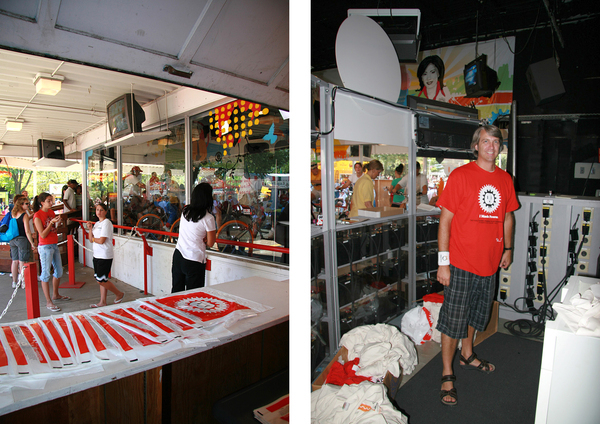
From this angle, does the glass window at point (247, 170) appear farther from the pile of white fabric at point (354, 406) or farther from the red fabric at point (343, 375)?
the pile of white fabric at point (354, 406)

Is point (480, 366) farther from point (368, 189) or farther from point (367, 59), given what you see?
A: point (367, 59)

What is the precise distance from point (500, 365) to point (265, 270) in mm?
2226

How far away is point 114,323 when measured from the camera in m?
1.36

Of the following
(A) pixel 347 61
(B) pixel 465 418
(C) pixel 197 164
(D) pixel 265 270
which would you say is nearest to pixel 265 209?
(D) pixel 265 270

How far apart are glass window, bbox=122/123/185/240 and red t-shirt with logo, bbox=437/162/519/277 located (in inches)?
152

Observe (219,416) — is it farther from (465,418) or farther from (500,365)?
(500,365)

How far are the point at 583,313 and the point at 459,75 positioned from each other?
14.2 ft

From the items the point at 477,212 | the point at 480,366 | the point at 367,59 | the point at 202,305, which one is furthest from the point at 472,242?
the point at 202,305

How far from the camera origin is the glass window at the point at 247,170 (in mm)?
3488

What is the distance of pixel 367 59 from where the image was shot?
1.94 meters

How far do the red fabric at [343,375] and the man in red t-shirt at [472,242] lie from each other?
0.44 metres

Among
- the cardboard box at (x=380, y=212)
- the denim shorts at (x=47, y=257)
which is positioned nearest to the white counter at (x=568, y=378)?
the cardboard box at (x=380, y=212)

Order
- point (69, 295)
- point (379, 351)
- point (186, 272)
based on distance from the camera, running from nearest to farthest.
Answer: point (379, 351) < point (186, 272) < point (69, 295)

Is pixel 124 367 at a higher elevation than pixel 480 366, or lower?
higher
